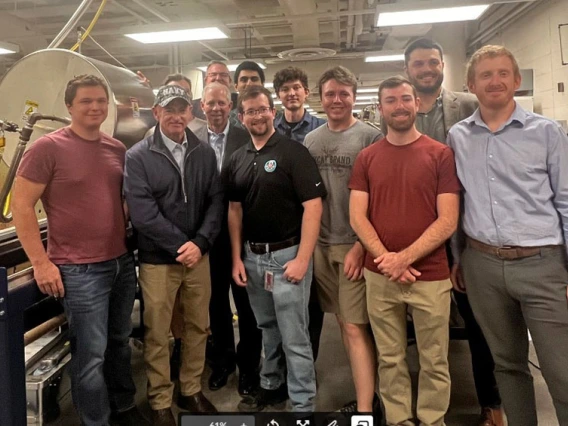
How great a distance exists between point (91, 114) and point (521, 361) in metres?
2.00

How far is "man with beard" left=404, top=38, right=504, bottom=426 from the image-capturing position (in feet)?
7.24

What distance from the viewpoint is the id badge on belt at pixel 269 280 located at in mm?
2123

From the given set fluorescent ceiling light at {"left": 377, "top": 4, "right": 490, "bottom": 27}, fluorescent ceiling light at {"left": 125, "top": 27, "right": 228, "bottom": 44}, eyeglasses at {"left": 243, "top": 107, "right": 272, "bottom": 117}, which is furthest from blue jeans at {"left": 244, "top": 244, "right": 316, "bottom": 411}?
fluorescent ceiling light at {"left": 125, "top": 27, "right": 228, "bottom": 44}

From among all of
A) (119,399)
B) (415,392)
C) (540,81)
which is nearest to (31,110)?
(119,399)

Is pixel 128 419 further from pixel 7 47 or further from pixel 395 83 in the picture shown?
pixel 7 47

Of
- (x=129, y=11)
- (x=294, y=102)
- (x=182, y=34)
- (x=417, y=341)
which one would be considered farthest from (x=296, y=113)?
(x=129, y=11)

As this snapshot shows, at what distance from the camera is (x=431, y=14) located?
4.69 m

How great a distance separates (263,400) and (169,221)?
3.47 feet

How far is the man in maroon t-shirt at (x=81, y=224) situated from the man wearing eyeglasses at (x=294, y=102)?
95 centimetres

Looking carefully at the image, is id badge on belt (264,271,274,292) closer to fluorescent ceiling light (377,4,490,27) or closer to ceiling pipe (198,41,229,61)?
fluorescent ceiling light (377,4,490,27)

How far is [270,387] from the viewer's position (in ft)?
7.89

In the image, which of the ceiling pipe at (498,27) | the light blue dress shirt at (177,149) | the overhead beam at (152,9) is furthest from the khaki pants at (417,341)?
the ceiling pipe at (498,27)

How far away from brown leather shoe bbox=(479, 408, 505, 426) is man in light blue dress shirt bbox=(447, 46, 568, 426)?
0.30 metres

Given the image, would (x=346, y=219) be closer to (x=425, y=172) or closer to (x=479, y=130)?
(x=425, y=172)
